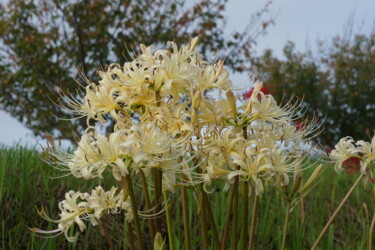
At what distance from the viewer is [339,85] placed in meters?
16.4

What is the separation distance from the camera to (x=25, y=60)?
29.4 feet

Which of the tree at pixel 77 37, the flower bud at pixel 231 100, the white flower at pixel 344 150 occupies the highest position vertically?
the tree at pixel 77 37

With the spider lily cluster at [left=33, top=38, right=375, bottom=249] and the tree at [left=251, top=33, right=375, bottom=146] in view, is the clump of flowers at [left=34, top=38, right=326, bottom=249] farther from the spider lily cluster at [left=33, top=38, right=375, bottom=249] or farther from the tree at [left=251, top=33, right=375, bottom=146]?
the tree at [left=251, top=33, right=375, bottom=146]

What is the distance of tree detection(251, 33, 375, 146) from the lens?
640 inches

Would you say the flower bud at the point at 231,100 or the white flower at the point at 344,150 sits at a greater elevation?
the flower bud at the point at 231,100

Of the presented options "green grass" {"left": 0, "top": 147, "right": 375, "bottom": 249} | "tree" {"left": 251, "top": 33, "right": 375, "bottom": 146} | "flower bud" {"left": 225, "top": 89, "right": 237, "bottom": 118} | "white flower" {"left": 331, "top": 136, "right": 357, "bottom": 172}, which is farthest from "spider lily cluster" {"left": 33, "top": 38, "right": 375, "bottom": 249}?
"tree" {"left": 251, "top": 33, "right": 375, "bottom": 146}

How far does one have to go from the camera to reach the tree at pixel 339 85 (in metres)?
16.2

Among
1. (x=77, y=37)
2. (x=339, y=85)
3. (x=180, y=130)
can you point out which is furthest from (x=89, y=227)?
(x=339, y=85)

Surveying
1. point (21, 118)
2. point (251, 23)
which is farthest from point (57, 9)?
point (251, 23)

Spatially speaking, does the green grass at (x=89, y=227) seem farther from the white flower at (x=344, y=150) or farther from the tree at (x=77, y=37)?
the tree at (x=77, y=37)

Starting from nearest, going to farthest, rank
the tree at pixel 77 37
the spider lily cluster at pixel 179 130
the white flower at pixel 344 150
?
the spider lily cluster at pixel 179 130
the white flower at pixel 344 150
the tree at pixel 77 37

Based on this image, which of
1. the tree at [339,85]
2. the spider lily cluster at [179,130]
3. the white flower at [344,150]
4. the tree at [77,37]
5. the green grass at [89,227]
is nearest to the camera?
the spider lily cluster at [179,130]

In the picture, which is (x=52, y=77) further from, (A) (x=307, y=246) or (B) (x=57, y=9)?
(A) (x=307, y=246)

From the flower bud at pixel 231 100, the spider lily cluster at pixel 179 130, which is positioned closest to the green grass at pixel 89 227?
the spider lily cluster at pixel 179 130
